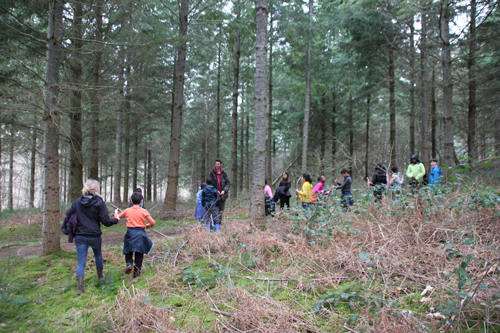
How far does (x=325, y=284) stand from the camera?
360 cm

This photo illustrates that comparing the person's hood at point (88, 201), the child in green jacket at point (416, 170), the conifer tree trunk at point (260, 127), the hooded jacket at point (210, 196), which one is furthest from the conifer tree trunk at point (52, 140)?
the child in green jacket at point (416, 170)

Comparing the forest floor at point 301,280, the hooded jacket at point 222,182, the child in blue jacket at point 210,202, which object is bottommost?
the forest floor at point 301,280

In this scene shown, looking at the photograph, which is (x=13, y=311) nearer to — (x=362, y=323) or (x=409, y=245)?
(x=362, y=323)

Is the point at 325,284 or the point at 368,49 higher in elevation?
the point at 368,49

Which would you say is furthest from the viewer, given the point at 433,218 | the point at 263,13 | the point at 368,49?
the point at 368,49

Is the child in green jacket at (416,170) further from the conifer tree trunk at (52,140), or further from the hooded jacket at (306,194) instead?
the conifer tree trunk at (52,140)

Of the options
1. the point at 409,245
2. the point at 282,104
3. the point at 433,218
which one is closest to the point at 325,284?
the point at 409,245

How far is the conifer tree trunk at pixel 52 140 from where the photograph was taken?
18.6ft

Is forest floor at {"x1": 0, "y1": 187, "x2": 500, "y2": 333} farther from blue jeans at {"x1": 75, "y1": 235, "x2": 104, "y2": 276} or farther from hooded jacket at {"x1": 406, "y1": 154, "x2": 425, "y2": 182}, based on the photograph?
hooded jacket at {"x1": 406, "y1": 154, "x2": 425, "y2": 182}

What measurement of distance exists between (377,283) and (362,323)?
0.79 m

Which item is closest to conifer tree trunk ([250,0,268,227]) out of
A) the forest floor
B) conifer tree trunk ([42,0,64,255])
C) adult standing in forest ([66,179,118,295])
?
the forest floor

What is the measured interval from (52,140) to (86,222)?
2.57 metres

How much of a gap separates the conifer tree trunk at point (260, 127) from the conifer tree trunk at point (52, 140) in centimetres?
414

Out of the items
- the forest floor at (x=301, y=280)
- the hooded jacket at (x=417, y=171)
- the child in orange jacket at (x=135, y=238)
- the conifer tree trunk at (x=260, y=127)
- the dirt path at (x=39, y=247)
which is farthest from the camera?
the hooded jacket at (x=417, y=171)
